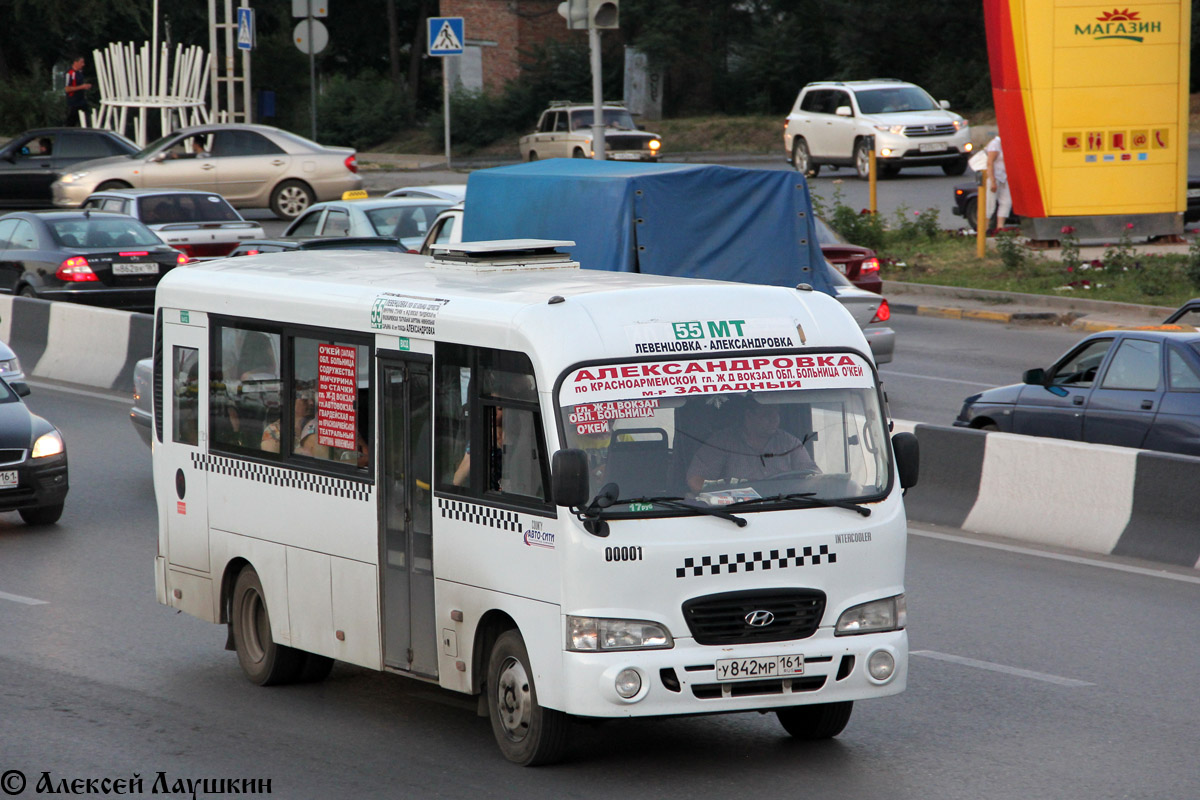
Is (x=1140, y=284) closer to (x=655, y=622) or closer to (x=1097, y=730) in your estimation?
(x=1097, y=730)

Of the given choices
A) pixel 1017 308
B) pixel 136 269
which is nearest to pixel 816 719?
pixel 136 269

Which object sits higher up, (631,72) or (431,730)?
(631,72)

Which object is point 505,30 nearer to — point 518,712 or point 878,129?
point 878,129

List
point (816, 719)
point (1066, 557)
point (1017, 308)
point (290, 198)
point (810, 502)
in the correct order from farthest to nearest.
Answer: point (290, 198)
point (1017, 308)
point (1066, 557)
point (816, 719)
point (810, 502)

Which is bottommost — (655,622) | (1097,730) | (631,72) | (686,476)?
(1097,730)

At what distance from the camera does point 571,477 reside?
23.0ft

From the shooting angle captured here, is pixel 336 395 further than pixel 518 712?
Yes

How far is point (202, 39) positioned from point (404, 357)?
56501 mm

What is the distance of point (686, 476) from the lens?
7.43 meters

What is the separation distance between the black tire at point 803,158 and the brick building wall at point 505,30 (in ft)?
66.4

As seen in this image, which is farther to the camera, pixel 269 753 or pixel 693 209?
pixel 693 209

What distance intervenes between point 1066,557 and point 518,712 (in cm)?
605

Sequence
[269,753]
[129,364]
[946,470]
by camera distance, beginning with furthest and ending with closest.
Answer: [129,364] < [946,470] < [269,753]

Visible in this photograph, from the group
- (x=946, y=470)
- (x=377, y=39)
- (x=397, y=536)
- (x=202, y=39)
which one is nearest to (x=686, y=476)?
(x=397, y=536)
